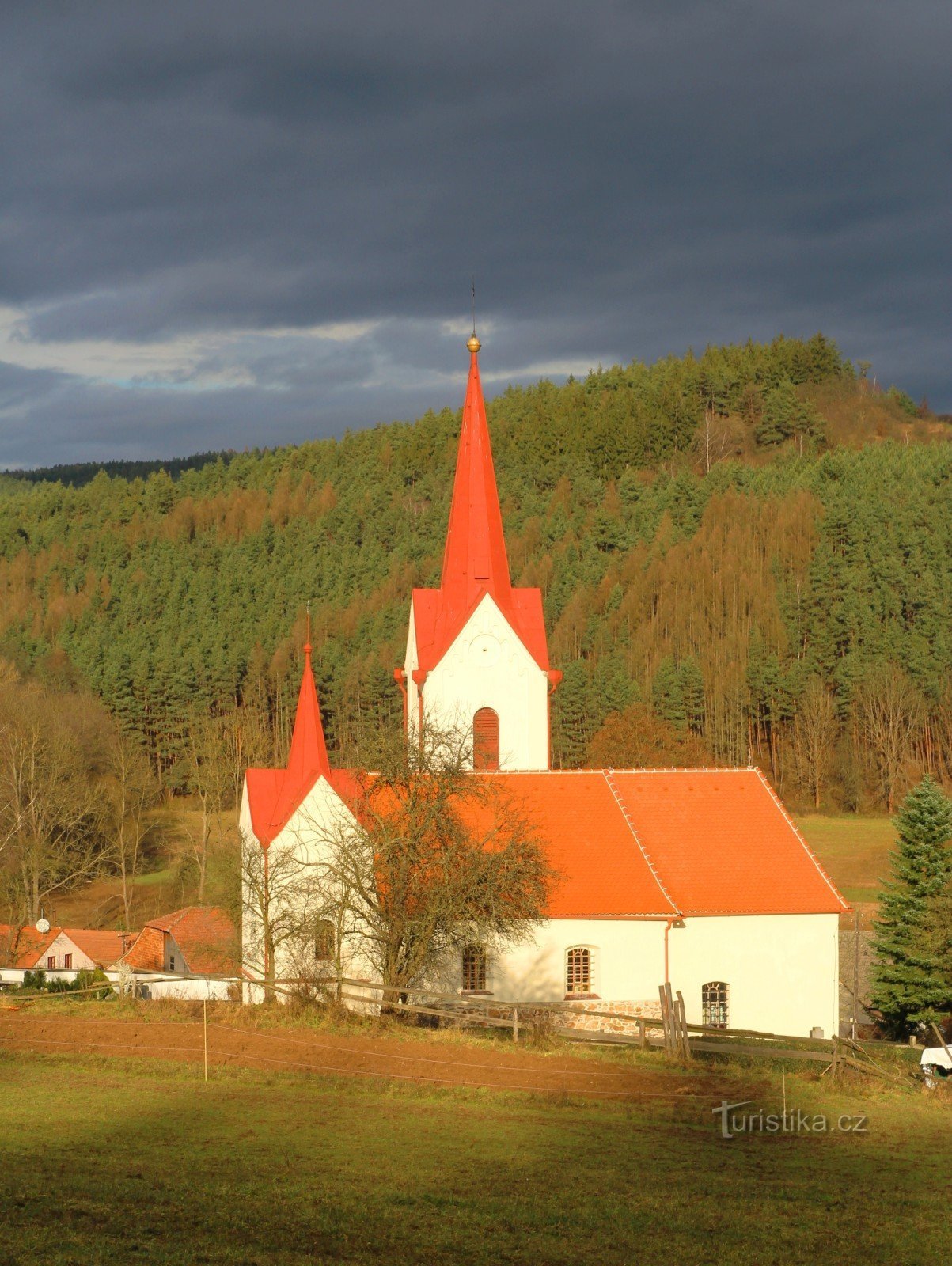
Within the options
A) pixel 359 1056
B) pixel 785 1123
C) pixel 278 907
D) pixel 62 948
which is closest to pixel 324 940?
pixel 278 907

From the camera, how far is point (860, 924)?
5478 centimetres

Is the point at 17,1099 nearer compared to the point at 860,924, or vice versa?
the point at 17,1099

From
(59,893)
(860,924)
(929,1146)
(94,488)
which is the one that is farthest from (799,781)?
(94,488)

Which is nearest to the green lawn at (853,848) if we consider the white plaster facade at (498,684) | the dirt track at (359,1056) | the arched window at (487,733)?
the white plaster facade at (498,684)

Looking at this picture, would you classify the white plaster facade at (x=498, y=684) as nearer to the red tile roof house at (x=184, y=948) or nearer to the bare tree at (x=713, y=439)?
the red tile roof house at (x=184, y=948)

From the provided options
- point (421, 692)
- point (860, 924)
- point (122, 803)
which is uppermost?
point (421, 692)

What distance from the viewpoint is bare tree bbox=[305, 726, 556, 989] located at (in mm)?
26547

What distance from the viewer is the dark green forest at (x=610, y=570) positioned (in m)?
81.1

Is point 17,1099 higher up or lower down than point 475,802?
lower down

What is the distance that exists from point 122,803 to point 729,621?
41.9 metres

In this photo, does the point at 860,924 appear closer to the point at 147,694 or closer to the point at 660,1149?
the point at 660,1149

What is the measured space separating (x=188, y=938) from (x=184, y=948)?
799 millimetres

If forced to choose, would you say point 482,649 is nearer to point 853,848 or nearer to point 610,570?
point 853,848

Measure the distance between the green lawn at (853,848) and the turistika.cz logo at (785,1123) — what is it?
36.5 m
